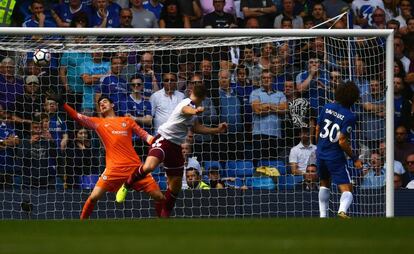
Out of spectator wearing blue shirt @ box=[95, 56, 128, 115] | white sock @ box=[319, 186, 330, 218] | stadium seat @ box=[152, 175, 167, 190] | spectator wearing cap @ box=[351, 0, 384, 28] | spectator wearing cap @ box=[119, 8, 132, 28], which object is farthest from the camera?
spectator wearing cap @ box=[351, 0, 384, 28]

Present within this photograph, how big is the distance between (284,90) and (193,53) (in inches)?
48.7

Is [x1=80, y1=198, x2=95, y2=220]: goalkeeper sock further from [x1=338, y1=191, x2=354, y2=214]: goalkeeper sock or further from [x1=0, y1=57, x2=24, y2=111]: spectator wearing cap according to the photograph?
[x1=338, y1=191, x2=354, y2=214]: goalkeeper sock

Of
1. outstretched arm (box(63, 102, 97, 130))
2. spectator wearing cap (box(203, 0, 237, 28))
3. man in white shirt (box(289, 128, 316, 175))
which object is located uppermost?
spectator wearing cap (box(203, 0, 237, 28))

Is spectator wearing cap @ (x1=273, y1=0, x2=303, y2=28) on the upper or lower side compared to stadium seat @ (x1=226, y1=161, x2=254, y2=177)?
upper

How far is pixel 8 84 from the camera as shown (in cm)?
1603

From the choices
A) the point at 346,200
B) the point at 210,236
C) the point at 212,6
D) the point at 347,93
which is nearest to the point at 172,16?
the point at 212,6

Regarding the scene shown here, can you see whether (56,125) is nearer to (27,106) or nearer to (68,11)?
Answer: (27,106)

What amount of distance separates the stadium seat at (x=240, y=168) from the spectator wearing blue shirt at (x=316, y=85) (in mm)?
1055

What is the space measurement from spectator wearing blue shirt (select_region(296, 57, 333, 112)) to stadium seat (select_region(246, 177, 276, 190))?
41.9 inches

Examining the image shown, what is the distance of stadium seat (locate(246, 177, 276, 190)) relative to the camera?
623 inches

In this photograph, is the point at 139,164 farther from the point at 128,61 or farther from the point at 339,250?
the point at 339,250

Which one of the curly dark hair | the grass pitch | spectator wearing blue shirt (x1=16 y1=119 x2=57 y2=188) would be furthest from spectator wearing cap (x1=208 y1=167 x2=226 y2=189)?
the grass pitch

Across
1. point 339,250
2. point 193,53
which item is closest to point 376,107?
point 193,53

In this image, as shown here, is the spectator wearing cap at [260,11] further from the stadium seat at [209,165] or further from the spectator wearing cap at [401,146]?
the stadium seat at [209,165]
